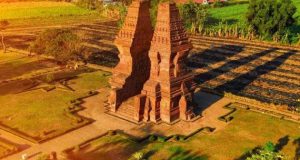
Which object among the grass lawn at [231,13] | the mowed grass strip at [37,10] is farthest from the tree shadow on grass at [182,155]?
the mowed grass strip at [37,10]

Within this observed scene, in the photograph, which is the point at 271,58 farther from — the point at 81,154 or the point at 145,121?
the point at 81,154

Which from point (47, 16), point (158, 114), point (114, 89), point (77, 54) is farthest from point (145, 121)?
point (47, 16)

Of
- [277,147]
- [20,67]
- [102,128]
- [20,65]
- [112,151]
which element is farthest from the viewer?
[20,65]

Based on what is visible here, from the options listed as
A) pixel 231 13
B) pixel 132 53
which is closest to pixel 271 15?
pixel 231 13

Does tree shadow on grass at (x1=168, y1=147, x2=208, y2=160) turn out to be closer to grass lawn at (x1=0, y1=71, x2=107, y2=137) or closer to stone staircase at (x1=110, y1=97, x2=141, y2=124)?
stone staircase at (x1=110, y1=97, x2=141, y2=124)

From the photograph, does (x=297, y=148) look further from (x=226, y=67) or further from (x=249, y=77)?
(x=226, y=67)

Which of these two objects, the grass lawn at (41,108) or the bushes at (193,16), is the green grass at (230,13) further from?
the grass lawn at (41,108)
